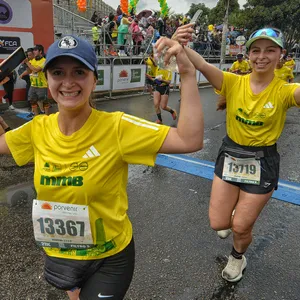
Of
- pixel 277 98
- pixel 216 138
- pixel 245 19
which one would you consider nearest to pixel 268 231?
pixel 277 98

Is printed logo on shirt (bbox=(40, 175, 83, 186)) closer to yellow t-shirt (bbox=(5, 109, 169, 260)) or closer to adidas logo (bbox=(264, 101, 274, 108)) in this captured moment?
yellow t-shirt (bbox=(5, 109, 169, 260))

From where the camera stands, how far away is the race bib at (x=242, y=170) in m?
2.63

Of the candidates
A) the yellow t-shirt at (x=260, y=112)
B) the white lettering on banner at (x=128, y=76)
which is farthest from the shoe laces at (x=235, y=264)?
the white lettering on banner at (x=128, y=76)

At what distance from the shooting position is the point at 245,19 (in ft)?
88.4

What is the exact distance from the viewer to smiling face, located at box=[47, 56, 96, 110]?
1462 mm

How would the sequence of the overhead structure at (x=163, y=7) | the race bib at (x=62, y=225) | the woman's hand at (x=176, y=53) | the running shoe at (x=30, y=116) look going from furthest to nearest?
the overhead structure at (x=163, y=7)
the running shoe at (x=30, y=116)
the race bib at (x=62, y=225)
the woman's hand at (x=176, y=53)

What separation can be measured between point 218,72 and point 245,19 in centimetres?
2766

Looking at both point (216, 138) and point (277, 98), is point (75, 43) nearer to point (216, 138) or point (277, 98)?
point (277, 98)

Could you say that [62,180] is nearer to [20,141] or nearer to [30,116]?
[20,141]

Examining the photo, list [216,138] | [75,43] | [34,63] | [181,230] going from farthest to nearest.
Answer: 1. [34,63]
2. [216,138]
3. [181,230]
4. [75,43]

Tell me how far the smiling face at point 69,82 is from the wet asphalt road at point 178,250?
1826 mm

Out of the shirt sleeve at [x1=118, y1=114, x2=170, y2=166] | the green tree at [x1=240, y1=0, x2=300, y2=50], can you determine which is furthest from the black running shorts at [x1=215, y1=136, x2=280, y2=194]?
the green tree at [x1=240, y1=0, x2=300, y2=50]

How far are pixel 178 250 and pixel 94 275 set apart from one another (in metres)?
1.70

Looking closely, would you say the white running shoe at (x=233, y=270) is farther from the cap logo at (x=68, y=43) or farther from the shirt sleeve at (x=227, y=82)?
the cap logo at (x=68, y=43)
